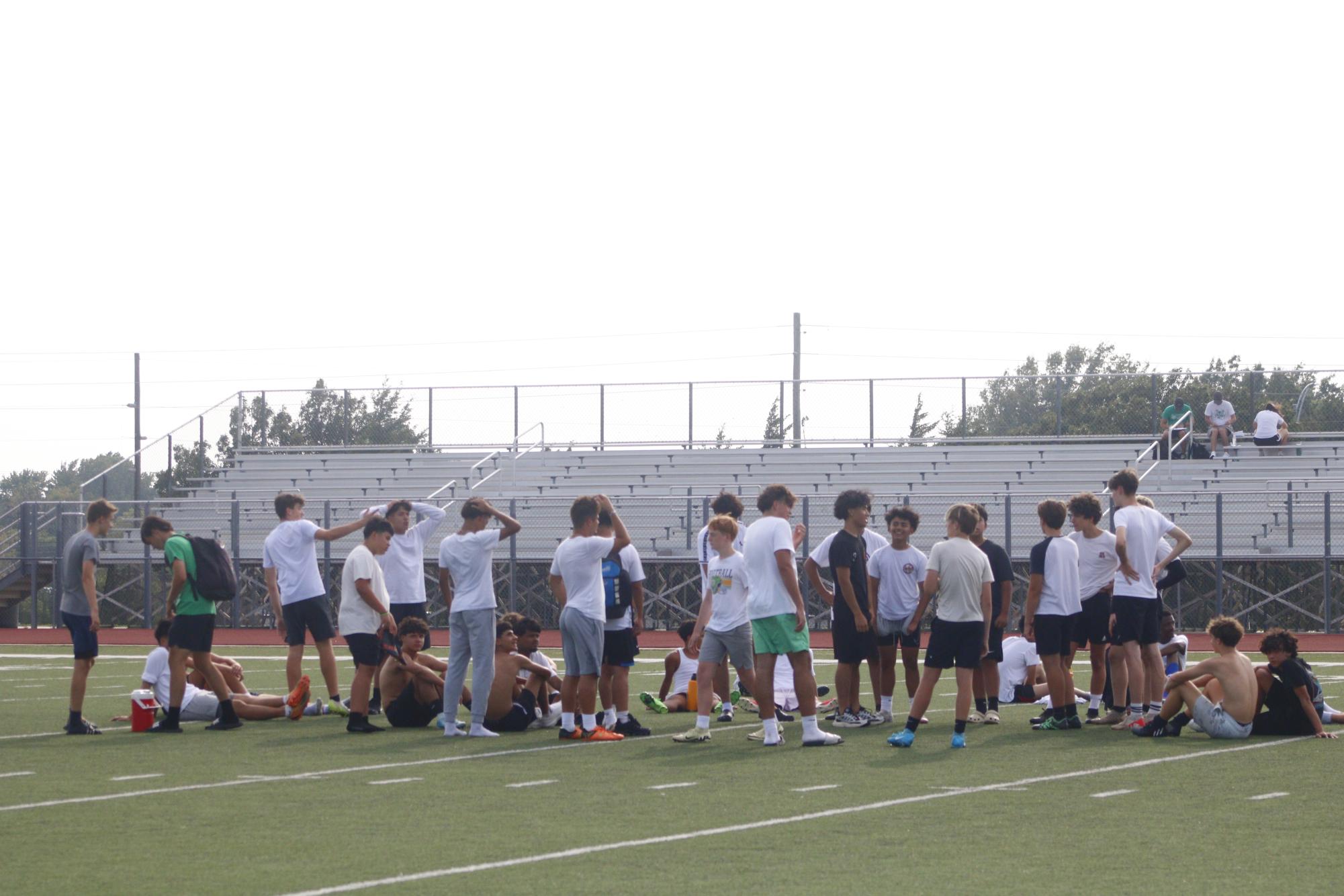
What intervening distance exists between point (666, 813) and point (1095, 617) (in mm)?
5254

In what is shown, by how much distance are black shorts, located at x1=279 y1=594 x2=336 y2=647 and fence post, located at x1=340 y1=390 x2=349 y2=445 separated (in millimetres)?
25839

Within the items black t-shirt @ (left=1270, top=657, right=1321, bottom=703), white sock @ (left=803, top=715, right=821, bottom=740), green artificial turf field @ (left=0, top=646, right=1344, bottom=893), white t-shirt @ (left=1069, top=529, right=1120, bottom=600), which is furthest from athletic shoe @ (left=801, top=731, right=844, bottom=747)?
black t-shirt @ (left=1270, top=657, right=1321, bottom=703)

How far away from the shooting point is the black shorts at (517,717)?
43.2ft

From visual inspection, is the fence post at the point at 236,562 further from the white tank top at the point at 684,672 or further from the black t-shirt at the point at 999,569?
the black t-shirt at the point at 999,569

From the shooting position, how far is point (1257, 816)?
861 cm

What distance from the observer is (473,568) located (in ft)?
42.2

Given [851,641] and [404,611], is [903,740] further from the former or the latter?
[404,611]

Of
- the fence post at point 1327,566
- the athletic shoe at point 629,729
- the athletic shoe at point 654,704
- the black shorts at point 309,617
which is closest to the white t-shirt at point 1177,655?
the athletic shoe at point 654,704

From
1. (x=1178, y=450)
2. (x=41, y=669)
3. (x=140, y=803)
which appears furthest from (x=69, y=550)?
(x=1178, y=450)

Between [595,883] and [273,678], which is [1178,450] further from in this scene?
[595,883]

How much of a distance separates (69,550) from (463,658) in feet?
10.6

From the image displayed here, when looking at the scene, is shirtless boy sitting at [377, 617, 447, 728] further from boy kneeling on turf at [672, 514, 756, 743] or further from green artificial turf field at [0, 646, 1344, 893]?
boy kneeling on turf at [672, 514, 756, 743]

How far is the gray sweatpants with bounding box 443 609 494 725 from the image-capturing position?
12.7m

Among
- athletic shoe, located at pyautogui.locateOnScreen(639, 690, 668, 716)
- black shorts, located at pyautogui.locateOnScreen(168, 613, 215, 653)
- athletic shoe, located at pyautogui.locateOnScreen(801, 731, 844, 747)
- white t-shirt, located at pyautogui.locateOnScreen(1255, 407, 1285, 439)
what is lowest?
athletic shoe, located at pyautogui.locateOnScreen(639, 690, 668, 716)
